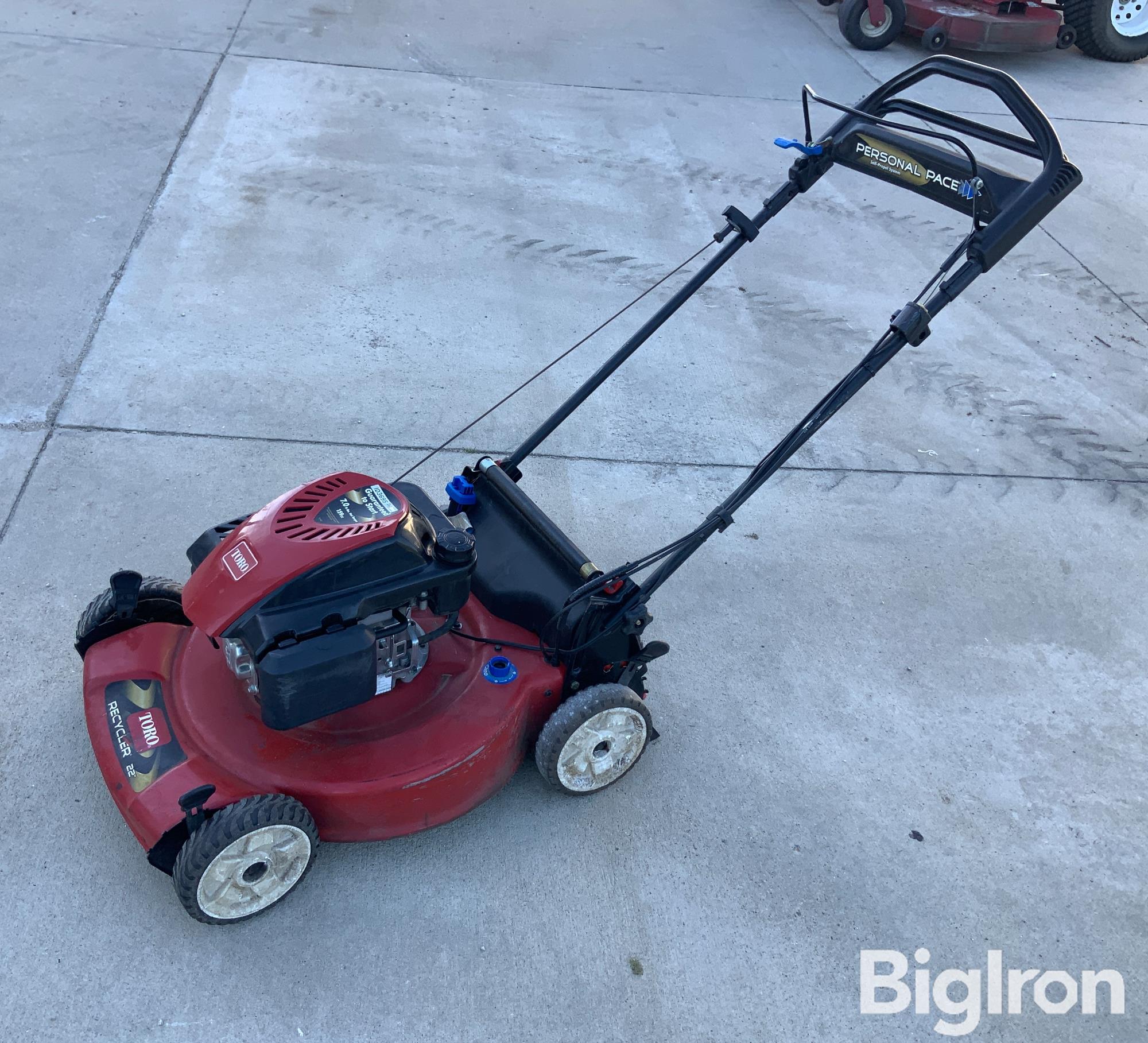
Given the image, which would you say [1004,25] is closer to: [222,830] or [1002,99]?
[1002,99]

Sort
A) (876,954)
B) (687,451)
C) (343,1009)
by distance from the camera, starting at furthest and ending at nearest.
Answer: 1. (687,451)
2. (876,954)
3. (343,1009)

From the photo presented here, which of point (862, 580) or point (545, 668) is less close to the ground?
point (545, 668)

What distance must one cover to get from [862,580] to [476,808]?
161 centimetres

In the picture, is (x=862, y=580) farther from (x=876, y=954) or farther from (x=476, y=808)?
(x=476, y=808)

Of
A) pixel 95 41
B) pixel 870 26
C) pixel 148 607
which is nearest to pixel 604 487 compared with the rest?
pixel 148 607

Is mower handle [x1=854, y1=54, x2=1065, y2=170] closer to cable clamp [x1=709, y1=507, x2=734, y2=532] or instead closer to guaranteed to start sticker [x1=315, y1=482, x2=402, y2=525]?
cable clamp [x1=709, y1=507, x2=734, y2=532]

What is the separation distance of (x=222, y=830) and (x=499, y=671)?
717mm

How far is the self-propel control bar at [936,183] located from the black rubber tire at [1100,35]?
679 cm

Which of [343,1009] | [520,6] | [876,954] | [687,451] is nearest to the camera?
[343,1009]

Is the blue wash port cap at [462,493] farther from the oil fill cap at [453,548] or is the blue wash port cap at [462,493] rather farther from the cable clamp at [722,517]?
the cable clamp at [722,517]

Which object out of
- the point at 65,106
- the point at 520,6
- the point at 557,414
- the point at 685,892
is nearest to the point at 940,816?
the point at 685,892

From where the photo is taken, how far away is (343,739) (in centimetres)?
242

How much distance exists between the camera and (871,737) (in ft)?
9.90

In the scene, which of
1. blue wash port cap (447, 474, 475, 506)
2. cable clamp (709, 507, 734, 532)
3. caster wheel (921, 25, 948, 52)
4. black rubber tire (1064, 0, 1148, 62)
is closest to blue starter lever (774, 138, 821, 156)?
cable clamp (709, 507, 734, 532)
